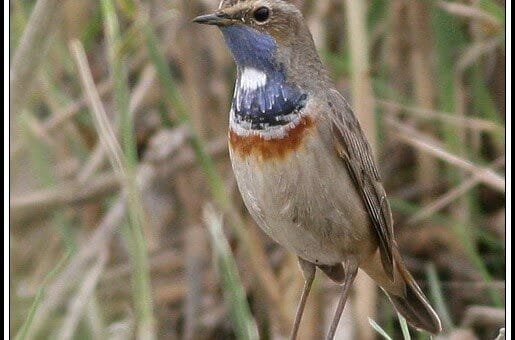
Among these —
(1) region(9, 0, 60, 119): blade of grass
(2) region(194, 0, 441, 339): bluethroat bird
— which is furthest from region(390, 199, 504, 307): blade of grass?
(1) region(9, 0, 60, 119): blade of grass

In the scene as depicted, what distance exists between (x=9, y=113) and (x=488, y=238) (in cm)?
218

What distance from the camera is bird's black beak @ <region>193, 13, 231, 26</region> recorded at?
235 centimetres

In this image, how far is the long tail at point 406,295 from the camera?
2701 millimetres

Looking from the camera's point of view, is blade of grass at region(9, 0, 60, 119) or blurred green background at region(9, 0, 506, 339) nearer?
blade of grass at region(9, 0, 60, 119)

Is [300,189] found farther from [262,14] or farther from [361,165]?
[262,14]

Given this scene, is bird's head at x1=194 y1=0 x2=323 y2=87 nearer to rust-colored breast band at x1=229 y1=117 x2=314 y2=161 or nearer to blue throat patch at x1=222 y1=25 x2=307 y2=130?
blue throat patch at x1=222 y1=25 x2=307 y2=130

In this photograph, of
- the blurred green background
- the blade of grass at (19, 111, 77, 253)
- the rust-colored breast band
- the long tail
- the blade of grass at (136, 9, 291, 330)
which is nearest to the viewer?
the rust-colored breast band

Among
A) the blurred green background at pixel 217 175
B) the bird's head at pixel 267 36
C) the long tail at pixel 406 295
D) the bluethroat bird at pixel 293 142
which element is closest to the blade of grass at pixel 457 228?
the blurred green background at pixel 217 175

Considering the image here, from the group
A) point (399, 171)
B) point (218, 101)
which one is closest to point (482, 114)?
point (399, 171)

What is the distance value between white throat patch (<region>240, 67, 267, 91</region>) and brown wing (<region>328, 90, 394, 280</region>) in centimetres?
17

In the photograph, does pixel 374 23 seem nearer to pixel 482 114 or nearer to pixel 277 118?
pixel 482 114

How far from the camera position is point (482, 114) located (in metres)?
3.97

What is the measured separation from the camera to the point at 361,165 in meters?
2.56

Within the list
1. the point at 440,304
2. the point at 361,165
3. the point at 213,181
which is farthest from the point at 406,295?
the point at 213,181
